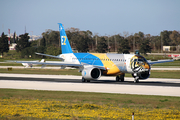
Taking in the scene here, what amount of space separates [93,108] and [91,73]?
854 inches

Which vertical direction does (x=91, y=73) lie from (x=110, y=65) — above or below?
below

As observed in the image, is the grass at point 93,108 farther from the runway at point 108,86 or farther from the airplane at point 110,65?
the airplane at point 110,65

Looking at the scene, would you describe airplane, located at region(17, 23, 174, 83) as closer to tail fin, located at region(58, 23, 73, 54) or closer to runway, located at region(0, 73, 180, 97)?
runway, located at region(0, 73, 180, 97)

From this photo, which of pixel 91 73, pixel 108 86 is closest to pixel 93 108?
pixel 108 86

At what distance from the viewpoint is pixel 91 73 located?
4291 cm

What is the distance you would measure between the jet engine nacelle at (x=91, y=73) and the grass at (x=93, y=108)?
15.3 meters

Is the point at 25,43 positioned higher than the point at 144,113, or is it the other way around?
the point at 25,43

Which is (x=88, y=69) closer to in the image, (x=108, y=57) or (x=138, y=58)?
(x=108, y=57)

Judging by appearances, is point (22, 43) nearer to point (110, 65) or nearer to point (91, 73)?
point (91, 73)

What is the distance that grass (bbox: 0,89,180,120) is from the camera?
18328mm

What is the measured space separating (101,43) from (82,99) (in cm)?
14215

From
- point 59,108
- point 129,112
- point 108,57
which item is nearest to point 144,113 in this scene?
point 129,112

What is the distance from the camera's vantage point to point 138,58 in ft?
135

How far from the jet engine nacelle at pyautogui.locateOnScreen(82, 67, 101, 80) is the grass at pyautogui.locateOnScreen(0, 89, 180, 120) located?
15314 mm
